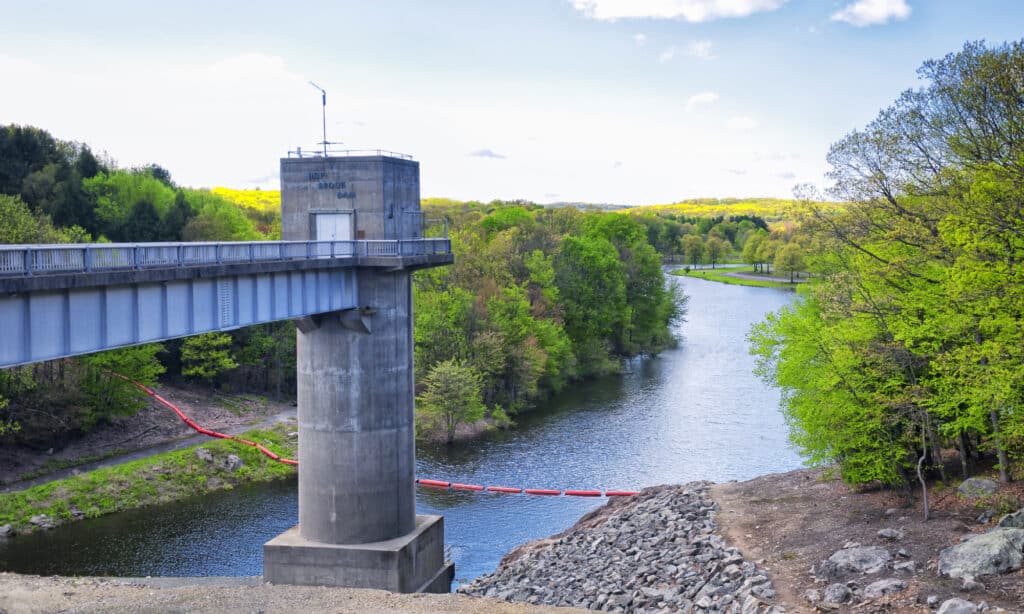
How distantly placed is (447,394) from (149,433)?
16061 millimetres

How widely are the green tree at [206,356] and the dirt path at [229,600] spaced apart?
30.5 m

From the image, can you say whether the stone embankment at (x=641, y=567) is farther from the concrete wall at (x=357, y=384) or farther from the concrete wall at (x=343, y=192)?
the concrete wall at (x=343, y=192)

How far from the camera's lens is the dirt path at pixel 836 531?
18078 millimetres

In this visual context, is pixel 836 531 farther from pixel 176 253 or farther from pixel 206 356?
pixel 206 356

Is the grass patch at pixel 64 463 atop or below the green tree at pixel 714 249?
below

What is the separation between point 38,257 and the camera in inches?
686

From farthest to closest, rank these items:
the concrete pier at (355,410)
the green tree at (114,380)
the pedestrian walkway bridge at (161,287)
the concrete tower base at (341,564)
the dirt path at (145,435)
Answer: the green tree at (114,380) → the dirt path at (145,435) → the concrete pier at (355,410) → the concrete tower base at (341,564) → the pedestrian walkway bridge at (161,287)

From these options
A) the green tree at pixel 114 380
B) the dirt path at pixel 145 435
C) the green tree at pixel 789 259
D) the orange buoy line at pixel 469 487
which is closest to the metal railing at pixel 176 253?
the orange buoy line at pixel 469 487

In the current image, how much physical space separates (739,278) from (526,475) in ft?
415

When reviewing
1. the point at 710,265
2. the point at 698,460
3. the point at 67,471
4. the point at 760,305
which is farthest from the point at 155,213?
the point at 710,265

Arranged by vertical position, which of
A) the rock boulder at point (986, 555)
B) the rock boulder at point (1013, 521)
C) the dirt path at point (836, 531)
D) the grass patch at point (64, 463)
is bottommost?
the grass patch at point (64, 463)

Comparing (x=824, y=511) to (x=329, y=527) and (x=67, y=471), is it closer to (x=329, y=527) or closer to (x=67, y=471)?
(x=329, y=527)

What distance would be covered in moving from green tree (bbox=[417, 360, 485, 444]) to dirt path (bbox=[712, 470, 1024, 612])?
19.7 metres

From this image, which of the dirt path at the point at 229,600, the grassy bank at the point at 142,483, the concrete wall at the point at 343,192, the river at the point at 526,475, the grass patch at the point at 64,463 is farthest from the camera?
the grass patch at the point at 64,463
